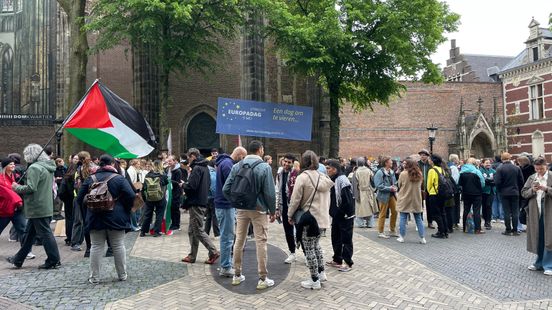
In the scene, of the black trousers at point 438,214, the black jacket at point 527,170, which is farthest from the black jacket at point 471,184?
the black jacket at point 527,170

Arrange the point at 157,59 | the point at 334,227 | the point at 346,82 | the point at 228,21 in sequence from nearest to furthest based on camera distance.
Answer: the point at 334,227 < the point at 157,59 < the point at 228,21 < the point at 346,82

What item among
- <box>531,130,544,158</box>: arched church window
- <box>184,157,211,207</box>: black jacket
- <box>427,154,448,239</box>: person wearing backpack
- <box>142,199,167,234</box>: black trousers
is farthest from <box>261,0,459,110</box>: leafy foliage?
<box>531,130,544,158</box>: arched church window

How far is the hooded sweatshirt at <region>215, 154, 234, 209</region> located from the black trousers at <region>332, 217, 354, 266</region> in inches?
71.2

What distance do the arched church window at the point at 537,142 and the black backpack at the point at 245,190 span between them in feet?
114

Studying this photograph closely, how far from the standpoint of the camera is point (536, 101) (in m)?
34.2

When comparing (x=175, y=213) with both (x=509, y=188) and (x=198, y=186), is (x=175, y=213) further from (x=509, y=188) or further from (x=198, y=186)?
(x=509, y=188)

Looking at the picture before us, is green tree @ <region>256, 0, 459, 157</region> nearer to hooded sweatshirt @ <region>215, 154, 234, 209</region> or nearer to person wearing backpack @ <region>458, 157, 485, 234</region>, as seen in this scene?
person wearing backpack @ <region>458, 157, 485, 234</region>

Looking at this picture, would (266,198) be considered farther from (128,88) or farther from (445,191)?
(128,88)

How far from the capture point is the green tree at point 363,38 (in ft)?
49.6

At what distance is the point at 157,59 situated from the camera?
47.9 feet

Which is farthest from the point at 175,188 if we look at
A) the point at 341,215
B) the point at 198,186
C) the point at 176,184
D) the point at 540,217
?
the point at 540,217

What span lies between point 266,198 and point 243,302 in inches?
55.0

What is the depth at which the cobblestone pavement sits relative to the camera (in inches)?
206

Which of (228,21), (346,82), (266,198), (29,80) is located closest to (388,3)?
(346,82)
